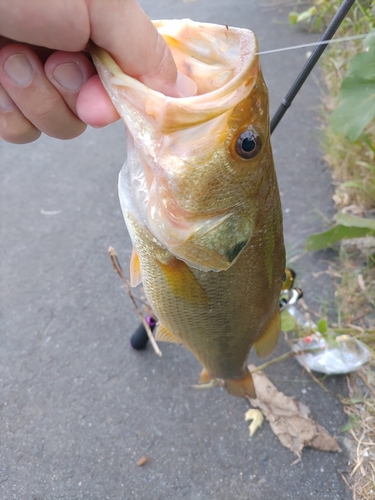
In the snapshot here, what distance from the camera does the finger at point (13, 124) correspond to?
42.4 inches

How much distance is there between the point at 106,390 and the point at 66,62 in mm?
1673

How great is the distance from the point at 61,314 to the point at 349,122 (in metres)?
1.88

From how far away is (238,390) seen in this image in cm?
164

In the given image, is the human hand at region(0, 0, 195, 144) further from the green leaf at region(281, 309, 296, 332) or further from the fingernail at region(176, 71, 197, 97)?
the green leaf at region(281, 309, 296, 332)

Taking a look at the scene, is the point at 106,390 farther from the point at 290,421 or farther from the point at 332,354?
the point at 332,354

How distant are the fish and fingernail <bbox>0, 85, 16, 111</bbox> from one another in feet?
1.06

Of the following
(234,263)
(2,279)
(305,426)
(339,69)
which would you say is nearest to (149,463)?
(305,426)

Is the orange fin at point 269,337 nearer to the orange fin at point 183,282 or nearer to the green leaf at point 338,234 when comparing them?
the orange fin at point 183,282

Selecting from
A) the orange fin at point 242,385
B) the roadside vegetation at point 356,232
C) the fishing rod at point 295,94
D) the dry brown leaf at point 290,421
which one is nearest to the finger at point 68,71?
the fishing rod at point 295,94

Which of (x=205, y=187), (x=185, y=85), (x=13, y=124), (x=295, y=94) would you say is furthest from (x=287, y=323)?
(x=13, y=124)

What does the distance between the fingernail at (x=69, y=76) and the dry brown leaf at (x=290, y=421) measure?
5.33ft

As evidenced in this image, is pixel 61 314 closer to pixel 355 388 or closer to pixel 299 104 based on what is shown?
pixel 355 388

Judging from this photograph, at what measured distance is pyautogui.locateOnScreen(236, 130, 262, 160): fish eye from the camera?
2.96 ft

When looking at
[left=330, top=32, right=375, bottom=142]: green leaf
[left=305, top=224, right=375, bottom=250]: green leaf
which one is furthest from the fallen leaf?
[left=330, top=32, right=375, bottom=142]: green leaf
